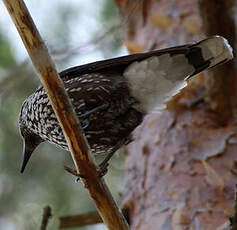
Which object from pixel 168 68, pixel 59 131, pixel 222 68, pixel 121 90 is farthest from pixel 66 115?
pixel 222 68

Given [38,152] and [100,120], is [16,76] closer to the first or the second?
[100,120]

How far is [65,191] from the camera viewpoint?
482 centimetres

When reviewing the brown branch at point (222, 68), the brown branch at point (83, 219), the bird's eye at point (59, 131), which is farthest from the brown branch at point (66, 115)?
the brown branch at point (222, 68)

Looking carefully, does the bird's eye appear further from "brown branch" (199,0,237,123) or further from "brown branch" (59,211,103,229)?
"brown branch" (199,0,237,123)

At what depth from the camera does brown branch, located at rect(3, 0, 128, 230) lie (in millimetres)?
2053

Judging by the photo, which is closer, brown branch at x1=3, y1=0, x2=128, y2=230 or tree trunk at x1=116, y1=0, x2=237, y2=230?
brown branch at x1=3, y1=0, x2=128, y2=230

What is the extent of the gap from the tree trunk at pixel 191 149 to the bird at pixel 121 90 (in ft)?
0.88

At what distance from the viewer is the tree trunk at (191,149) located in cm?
283

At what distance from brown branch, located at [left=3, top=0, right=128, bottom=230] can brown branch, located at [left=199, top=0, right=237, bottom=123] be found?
1.28 meters

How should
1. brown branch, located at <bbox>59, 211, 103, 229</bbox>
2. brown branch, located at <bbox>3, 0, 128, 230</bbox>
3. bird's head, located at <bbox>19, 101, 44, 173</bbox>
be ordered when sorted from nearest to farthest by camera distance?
brown branch, located at <bbox>3, 0, 128, 230</bbox> < brown branch, located at <bbox>59, 211, 103, 229</bbox> < bird's head, located at <bbox>19, 101, 44, 173</bbox>

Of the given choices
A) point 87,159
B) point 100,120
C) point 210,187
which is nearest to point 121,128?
point 100,120

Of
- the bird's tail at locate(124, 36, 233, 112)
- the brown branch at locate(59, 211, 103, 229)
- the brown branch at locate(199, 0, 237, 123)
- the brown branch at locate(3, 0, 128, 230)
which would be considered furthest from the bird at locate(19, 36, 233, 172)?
the brown branch at locate(3, 0, 128, 230)

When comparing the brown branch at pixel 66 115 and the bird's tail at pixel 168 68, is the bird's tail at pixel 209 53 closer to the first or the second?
the bird's tail at pixel 168 68

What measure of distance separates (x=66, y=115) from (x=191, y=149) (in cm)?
118
